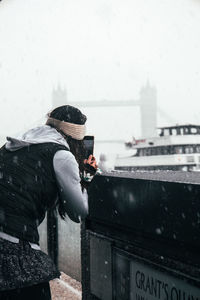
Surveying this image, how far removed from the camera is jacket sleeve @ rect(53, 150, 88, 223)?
1.55 meters

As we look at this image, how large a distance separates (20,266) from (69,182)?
343 mm

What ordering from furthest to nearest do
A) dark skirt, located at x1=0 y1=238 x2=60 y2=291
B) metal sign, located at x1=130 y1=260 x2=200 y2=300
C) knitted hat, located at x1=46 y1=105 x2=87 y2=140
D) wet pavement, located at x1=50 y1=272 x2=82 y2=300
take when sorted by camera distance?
wet pavement, located at x1=50 y1=272 x2=82 y2=300 → knitted hat, located at x1=46 y1=105 x2=87 y2=140 → dark skirt, located at x1=0 y1=238 x2=60 y2=291 → metal sign, located at x1=130 y1=260 x2=200 y2=300

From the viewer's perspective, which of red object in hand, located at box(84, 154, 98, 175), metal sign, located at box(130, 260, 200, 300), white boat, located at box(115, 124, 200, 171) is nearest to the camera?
metal sign, located at box(130, 260, 200, 300)

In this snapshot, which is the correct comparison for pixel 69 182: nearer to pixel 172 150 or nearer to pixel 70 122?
pixel 70 122

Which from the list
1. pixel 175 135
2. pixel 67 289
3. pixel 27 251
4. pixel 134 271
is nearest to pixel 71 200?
pixel 27 251

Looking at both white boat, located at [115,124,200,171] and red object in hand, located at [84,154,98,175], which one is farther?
white boat, located at [115,124,200,171]

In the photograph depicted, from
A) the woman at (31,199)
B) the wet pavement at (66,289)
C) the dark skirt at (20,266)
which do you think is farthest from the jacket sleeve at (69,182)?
the wet pavement at (66,289)

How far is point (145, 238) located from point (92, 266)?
0.50 meters

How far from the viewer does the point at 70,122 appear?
1.64 m

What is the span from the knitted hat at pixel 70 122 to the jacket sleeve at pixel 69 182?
0.11 m

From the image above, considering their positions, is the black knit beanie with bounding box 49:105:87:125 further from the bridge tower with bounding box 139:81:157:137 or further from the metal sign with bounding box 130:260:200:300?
the bridge tower with bounding box 139:81:157:137

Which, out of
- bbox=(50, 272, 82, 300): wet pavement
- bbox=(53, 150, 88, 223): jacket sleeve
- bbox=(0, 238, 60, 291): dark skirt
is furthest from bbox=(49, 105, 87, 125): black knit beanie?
bbox=(50, 272, 82, 300): wet pavement

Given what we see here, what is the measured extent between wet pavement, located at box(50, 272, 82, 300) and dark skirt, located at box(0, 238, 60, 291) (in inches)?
77.2

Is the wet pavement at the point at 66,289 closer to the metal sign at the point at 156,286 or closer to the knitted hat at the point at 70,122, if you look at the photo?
the metal sign at the point at 156,286
